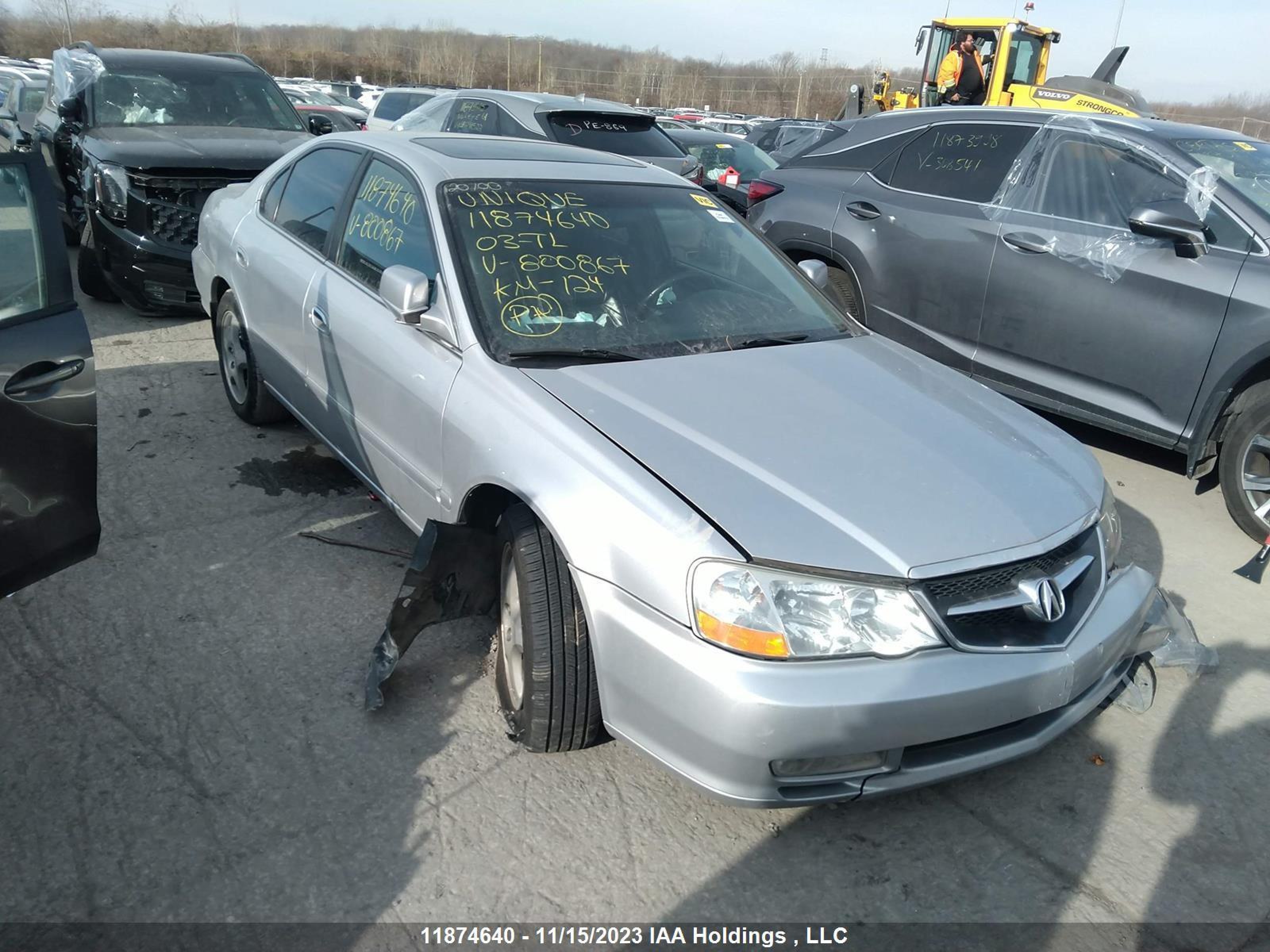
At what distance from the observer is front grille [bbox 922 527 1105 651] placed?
2316mm

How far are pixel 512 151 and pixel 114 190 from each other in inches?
159

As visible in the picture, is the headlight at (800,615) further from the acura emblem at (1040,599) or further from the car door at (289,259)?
the car door at (289,259)

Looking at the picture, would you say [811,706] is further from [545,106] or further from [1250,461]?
[545,106]

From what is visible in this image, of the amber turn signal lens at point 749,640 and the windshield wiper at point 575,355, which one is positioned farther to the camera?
the windshield wiper at point 575,355

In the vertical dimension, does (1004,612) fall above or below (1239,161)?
below

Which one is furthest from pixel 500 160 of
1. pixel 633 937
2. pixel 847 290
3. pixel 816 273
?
pixel 847 290

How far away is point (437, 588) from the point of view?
9.83ft

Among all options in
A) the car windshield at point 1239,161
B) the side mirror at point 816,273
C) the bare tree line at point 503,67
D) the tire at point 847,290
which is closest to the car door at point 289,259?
the side mirror at point 816,273

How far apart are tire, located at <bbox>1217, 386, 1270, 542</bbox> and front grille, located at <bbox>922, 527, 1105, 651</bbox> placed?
2454mm

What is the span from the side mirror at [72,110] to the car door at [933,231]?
5939 mm

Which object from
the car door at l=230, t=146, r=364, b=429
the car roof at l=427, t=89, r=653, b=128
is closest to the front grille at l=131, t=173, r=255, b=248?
the car door at l=230, t=146, r=364, b=429

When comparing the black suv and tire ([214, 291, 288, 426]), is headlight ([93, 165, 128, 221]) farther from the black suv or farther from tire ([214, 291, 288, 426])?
tire ([214, 291, 288, 426])

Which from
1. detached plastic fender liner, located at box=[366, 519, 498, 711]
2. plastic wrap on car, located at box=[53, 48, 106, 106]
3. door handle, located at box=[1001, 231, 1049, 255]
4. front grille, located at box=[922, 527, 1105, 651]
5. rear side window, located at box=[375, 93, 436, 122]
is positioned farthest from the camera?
rear side window, located at box=[375, 93, 436, 122]

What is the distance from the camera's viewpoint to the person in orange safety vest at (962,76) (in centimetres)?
1230
